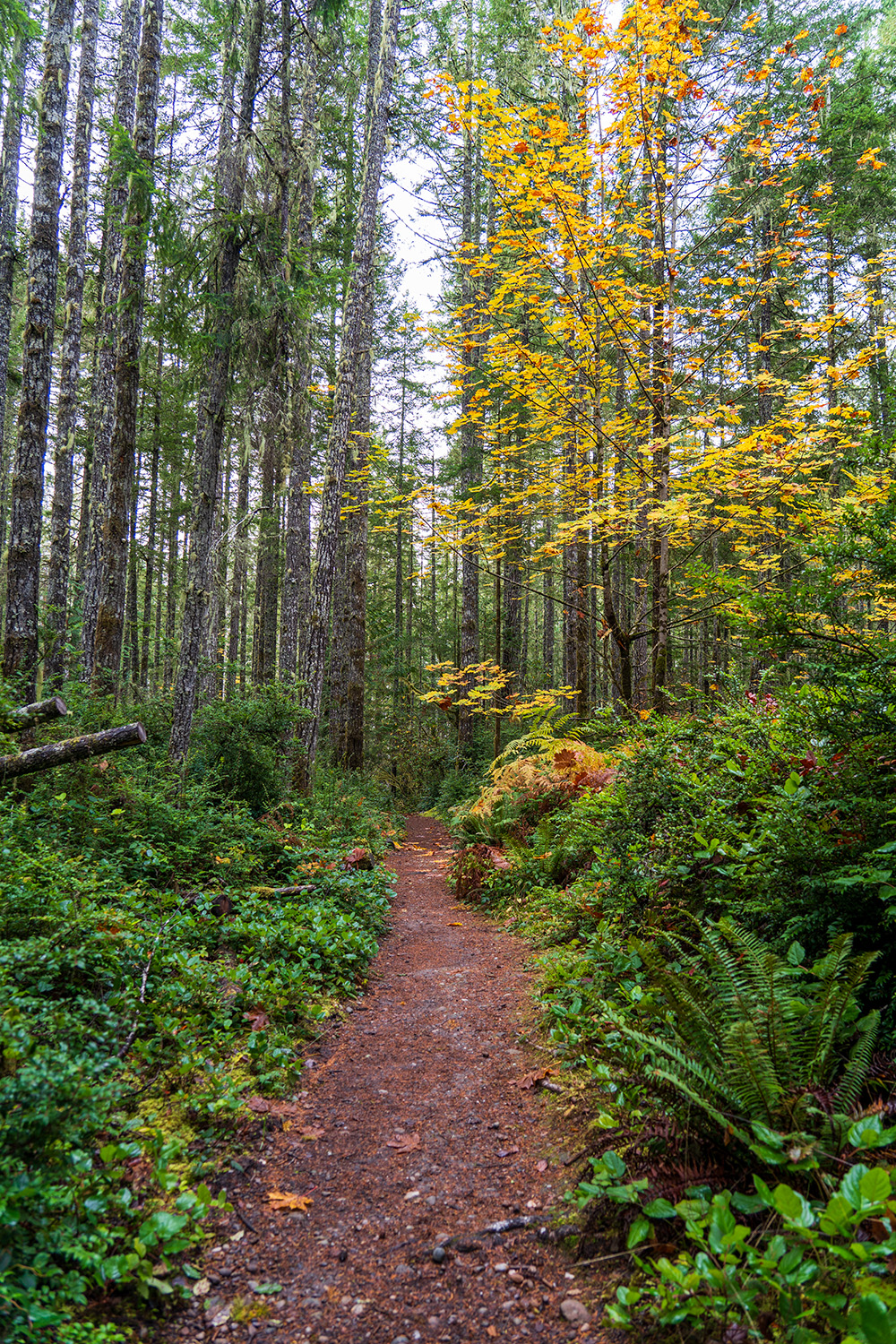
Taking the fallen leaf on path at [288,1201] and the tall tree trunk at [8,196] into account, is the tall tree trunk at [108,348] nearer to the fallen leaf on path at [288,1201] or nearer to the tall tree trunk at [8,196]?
the tall tree trunk at [8,196]

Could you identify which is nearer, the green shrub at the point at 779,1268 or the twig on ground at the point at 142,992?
the green shrub at the point at 779,1268

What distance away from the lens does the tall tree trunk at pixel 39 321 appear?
729cm

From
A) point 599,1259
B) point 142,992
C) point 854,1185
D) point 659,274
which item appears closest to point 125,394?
point 659,274

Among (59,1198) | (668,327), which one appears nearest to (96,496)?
(668,327)

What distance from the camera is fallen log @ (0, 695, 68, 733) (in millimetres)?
5066

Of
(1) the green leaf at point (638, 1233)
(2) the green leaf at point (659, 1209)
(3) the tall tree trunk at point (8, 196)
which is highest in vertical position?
(3) the tall tree trunk at point (8, 196)

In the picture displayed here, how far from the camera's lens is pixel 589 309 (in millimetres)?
6512

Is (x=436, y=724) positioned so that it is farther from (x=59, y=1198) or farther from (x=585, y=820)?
(x=59, y=1198)

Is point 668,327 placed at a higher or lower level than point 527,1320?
higher

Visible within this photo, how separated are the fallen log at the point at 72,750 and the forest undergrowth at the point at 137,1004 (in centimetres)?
18

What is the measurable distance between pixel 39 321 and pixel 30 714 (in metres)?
5.28

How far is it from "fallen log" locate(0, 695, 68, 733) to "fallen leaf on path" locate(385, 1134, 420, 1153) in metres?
4.18

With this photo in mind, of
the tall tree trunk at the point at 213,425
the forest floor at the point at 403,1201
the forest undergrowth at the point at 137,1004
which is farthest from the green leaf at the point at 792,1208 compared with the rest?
the tall tree trunk at the point at 213,425

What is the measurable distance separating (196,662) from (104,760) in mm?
2359
